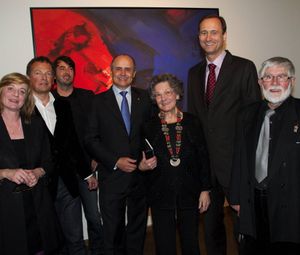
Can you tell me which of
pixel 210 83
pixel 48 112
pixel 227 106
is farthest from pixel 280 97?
pixel 48 112

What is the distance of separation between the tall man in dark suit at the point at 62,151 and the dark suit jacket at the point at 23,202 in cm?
29

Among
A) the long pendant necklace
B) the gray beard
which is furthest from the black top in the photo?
the gray beard

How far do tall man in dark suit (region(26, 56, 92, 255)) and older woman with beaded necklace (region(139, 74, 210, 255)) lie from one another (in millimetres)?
736

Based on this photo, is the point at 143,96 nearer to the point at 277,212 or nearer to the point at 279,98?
the point at 279,98

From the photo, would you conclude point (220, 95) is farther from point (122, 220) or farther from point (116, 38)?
point (116, 38)

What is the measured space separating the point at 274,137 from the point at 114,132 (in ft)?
4.23

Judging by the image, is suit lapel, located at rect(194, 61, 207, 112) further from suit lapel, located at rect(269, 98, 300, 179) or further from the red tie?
suit lapel, located at rect(269, 98, 300, 179)

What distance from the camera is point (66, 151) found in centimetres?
292

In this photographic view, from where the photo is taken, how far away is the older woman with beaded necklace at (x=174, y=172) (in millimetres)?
2490

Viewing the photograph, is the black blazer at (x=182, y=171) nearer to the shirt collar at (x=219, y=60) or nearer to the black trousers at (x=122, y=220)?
the black trousers at (x=122, y=220)

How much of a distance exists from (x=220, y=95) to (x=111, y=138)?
37.5 inches

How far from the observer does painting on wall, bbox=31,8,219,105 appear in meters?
3.44

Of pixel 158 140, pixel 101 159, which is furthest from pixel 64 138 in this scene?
Result: pixel 158 140

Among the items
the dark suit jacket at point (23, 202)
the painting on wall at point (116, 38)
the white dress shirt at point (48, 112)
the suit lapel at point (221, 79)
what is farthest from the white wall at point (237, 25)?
the suit lapel at point (221, 79)
